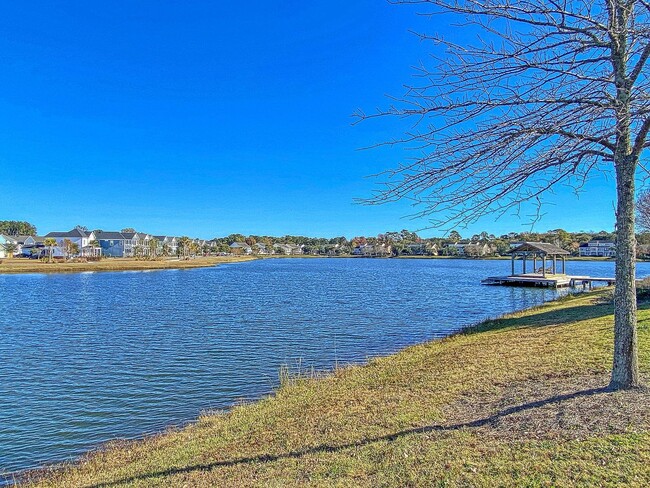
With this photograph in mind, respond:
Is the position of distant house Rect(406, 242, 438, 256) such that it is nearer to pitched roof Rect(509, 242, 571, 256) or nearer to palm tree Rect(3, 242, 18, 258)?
Result: pitched roof Rect(509, 242, 571, 256)

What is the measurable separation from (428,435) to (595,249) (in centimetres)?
14258

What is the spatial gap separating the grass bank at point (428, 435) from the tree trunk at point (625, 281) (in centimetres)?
33

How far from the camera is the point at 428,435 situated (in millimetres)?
5188

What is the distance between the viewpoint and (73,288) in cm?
3853

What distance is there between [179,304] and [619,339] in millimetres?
26350

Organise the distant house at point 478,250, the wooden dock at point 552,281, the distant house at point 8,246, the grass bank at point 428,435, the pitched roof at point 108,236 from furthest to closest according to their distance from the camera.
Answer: the distant house at point 478,250 < the pitched roof at point 108,236 < the distant house at point 8,246 < the wooden dock at point 552,281 < the grass bank at point 428,435

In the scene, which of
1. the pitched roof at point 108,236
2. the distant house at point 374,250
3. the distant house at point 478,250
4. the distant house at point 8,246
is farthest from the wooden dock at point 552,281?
the distant house at point 374,250

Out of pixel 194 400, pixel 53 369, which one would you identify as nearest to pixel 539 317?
pixel 194 400

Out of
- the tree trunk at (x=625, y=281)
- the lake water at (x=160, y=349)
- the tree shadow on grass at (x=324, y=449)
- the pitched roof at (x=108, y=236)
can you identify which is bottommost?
the lake water at (x=160, y=349)

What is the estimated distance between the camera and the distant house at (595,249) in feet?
404

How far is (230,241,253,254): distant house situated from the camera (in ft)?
551

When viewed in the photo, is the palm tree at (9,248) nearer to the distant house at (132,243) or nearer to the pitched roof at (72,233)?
the pitched roof at (72,233)

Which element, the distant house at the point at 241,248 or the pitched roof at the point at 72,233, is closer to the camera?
the pitched roof at the point at 72,233

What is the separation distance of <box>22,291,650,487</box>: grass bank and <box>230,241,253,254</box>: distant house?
6371 inches
